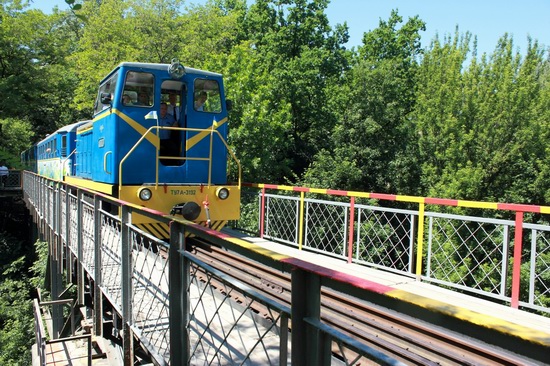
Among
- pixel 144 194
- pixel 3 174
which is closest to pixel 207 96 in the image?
pixel 144 194

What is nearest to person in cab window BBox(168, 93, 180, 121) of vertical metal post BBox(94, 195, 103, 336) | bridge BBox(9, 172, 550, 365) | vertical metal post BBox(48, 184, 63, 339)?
bridge BBox(9, 172, 550, 365)

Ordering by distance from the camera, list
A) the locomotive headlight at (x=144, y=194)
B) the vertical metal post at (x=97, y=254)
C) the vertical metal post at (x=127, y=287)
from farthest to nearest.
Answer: the locomotive headlight at (x=144, y=194) < the vertical metal post at (x=97, y=254) < the vertical metal post at (x=127, y=287)

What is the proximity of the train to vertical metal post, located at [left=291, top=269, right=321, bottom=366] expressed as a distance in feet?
17.1

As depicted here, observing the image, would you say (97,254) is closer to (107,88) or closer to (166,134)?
(166,134)

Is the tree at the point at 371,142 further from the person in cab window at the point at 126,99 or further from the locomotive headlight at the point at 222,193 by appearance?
the person in cab window at the point at 126,99

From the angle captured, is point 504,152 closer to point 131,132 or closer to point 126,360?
point 131,132

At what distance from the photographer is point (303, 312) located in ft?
5.64

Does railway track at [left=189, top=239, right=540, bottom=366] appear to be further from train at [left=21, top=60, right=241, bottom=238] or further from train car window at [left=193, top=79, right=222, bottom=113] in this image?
train car window at [left=193, top=79, right=222, bottom=113]

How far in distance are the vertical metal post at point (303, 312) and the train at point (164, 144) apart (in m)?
5.20

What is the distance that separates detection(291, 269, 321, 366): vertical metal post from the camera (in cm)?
170

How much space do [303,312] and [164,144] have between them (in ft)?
22.6

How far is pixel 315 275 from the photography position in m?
1.67

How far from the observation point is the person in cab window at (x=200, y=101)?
26.6 ft

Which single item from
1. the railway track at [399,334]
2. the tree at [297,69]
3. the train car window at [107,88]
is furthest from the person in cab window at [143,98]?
the tree at [297,69]
